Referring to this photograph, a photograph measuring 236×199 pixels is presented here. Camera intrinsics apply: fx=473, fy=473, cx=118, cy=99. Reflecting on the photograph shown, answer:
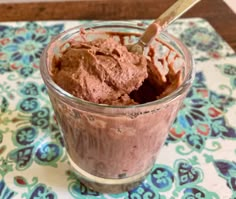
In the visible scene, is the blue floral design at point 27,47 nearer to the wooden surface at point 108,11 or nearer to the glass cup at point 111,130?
the wooden surface at point 108,11

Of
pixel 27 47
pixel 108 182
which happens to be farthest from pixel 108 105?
pixel 27 47

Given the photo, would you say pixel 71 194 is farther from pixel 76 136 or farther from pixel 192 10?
pixel 192 10

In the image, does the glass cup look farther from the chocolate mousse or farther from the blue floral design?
the blue floral design

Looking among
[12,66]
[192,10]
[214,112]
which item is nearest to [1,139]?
[12,66]

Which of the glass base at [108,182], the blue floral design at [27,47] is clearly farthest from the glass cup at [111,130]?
the blue floral design at [27,47]

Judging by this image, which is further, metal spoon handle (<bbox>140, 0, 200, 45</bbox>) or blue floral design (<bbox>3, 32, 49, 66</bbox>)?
blue floral design (<bbox>3, 32, 49, 66</bbox>)

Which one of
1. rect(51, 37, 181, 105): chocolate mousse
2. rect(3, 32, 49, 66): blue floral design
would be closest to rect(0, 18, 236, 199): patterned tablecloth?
rect(3, 32, 49, 66): blue floral design
